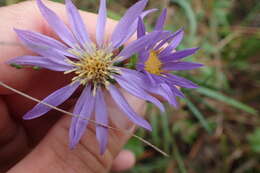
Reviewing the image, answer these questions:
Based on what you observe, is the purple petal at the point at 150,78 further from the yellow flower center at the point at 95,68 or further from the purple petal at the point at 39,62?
the purple petal at the point at 39,62

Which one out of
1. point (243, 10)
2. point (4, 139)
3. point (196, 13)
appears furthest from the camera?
point (243, 10)

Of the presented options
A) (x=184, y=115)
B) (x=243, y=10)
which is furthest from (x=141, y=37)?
(x=243, y=10)

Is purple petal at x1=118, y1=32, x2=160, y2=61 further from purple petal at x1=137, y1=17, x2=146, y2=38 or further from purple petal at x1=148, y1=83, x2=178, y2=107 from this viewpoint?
purple petal at x1=148, y1=83, x2=178, y2=107

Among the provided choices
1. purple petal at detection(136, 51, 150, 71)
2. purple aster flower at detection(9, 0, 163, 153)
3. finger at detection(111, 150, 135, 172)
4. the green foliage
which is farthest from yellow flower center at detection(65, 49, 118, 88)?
the green foliage

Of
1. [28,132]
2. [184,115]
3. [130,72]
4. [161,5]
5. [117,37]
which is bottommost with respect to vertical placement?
[28,132]

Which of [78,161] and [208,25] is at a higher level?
[208,25]

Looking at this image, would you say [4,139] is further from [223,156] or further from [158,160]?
[223,156]

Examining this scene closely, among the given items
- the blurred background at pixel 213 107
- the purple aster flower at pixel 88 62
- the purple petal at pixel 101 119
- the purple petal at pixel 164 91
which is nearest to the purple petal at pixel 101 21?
the purple aster flower at pixel 88 62
